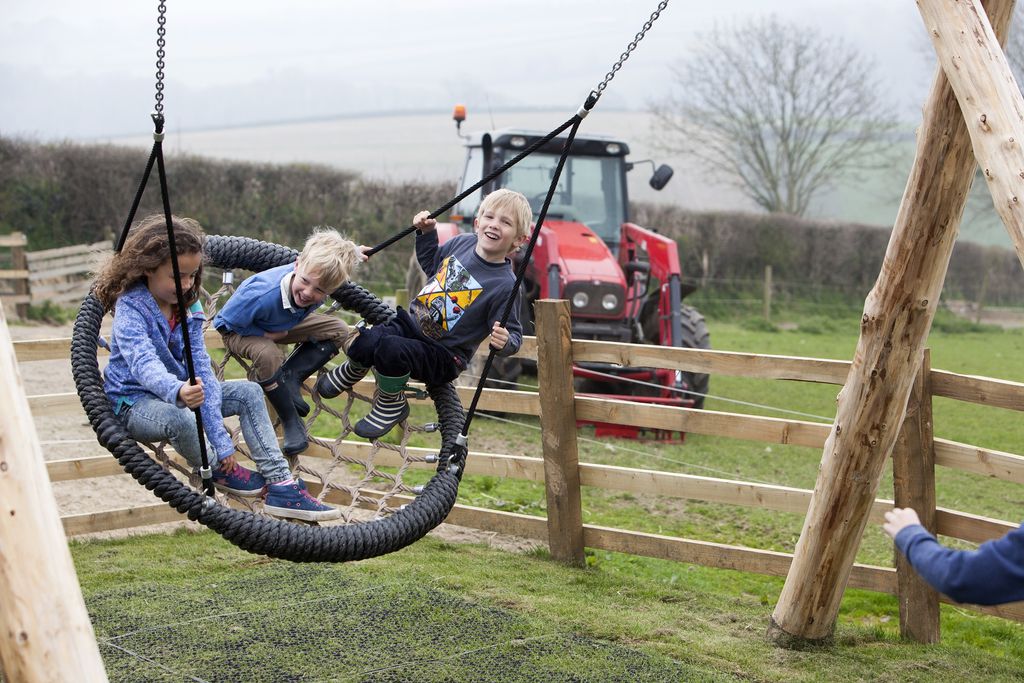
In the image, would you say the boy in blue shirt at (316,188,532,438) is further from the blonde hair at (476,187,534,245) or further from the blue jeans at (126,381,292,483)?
the blue jeans at (126,381,292,483)

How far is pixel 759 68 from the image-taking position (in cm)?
2895

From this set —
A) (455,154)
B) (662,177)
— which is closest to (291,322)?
(662,177)

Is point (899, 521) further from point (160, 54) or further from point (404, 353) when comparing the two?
point (160, 54)

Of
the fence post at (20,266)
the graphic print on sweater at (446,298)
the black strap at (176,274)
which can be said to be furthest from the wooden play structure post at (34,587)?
the fence post at (20,266)

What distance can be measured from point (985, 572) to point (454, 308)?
7.38 feet

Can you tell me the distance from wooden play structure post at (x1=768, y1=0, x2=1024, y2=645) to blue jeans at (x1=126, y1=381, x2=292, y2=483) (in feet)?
6.79

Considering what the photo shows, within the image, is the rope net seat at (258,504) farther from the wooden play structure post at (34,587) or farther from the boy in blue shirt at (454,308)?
the wooden play structure post at (34,587)

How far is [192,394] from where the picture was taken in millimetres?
3357

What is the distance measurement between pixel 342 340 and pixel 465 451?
0.72m

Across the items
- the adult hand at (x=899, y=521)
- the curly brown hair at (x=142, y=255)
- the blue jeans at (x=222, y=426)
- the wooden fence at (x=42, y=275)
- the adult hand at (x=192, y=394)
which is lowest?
the wooden fence at (x=42, y=275)

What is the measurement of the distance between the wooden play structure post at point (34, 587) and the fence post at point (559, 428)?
322cm

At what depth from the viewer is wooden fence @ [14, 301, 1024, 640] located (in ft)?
14.3


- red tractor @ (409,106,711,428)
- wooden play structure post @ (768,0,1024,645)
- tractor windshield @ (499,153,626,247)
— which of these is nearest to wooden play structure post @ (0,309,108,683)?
wooden play structure post @ (768,0,1024,645)

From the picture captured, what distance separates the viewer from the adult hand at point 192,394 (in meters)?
3.35
